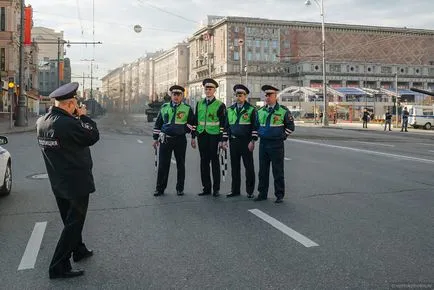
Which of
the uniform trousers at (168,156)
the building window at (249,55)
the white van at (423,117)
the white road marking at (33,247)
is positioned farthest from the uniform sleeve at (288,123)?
the building window at (249,55)

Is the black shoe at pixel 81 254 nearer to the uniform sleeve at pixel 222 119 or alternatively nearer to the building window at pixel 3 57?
the uniform sleeve at pixel 222 119

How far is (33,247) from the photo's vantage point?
511 cm

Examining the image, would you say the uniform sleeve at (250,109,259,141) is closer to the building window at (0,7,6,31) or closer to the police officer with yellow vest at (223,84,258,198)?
the police officer with yellow vest at (223,84,258,198)

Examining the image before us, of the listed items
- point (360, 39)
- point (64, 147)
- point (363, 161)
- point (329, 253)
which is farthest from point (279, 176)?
point (360, 39)

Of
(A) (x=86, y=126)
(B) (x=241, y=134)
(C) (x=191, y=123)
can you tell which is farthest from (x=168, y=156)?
(A) (x=86, y=126)

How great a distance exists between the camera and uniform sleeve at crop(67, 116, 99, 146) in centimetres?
415

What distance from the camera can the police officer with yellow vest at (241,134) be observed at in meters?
7.82

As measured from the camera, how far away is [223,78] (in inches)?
3976

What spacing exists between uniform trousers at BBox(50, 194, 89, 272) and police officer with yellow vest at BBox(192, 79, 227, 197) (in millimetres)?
3732

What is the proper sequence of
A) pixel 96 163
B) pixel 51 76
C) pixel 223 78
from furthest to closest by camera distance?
pixel 51 76 < pixel 223 78 < pixel 96 163

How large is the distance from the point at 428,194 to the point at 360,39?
108 meters

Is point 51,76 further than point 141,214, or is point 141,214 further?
point 51,76

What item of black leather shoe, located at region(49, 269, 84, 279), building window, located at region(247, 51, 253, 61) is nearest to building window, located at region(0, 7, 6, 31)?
black leather shoe, located at region(49, 269, 84, 279)

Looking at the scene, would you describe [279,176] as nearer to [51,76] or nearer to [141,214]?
[141,214]
